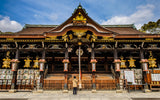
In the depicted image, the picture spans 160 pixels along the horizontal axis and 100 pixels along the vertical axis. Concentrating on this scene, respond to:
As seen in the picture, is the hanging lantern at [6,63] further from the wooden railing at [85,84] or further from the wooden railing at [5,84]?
the wooden railing at [85,84]

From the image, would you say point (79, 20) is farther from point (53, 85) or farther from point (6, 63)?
point (6, 63)

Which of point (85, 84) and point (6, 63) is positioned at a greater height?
point (6, 63)

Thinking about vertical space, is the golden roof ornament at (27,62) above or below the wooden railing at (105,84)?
above

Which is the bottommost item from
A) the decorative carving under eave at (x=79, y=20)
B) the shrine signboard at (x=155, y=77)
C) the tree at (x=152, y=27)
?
the shrine signboard at (x=155, y=77)

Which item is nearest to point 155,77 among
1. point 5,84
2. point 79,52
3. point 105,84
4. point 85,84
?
point 105,84

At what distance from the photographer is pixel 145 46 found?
40.4ft

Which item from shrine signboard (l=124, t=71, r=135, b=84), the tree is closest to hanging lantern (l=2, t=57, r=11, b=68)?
shrine signboard (l=124, t=71, r=135, b=84)

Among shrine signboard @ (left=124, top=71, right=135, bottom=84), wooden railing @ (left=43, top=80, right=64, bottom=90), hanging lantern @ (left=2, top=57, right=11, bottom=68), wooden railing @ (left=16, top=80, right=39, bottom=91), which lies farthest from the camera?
hanging lantern @ (left=2, top=57, right=11, bottom=68)

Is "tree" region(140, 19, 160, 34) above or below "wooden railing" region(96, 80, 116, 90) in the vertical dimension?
above

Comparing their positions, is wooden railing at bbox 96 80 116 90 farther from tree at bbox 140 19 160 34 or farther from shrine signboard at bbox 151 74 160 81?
tree at bbox 140 19 160 34

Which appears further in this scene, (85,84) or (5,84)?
(5,84)

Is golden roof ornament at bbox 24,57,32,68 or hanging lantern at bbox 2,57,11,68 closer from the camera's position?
hanging lantern at bbox 2,57,11,68

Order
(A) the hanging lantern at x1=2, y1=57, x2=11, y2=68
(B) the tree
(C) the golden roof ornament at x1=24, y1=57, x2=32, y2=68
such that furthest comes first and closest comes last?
1. (B) the tree
2. (C) the golden roof ornament at x1=24, y1=57, x2=32, y2=68
3. (A) the hanging lantern at x1=2, y1=57, x2=11, y2=68

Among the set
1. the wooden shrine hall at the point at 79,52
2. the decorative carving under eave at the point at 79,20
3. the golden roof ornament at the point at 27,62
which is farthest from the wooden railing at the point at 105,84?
the golden roof ornament at the point at 27,62
